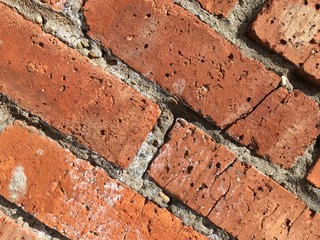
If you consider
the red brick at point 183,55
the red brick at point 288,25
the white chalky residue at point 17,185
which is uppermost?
the red brick at point 288,25

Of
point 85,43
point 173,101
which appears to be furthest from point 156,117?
point 85,43

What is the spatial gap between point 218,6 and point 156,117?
17 centimetres

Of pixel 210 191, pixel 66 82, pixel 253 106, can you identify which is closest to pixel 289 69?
pixel 253 106

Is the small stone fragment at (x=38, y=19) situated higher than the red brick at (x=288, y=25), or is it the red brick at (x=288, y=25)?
the red brick at (x=288, y=25)

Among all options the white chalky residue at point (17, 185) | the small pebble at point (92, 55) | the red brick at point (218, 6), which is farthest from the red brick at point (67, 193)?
the red brick at point (218, 6)

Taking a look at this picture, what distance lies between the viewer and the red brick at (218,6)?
0.67 metres

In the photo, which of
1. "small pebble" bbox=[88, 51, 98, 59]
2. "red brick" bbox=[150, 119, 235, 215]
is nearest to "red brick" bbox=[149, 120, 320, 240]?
"red brick" bbox=[150, 119, 235, 215]

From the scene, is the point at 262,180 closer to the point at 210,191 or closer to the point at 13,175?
the point at 210,191

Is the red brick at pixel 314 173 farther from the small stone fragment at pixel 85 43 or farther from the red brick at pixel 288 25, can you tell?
the small stone fragment at pixel 85 43

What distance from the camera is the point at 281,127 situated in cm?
69

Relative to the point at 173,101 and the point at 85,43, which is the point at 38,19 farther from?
the point at 173,101

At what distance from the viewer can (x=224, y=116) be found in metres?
0.68

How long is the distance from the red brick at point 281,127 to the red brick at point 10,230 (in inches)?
12.5

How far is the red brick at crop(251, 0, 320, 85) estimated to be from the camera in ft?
2.20
